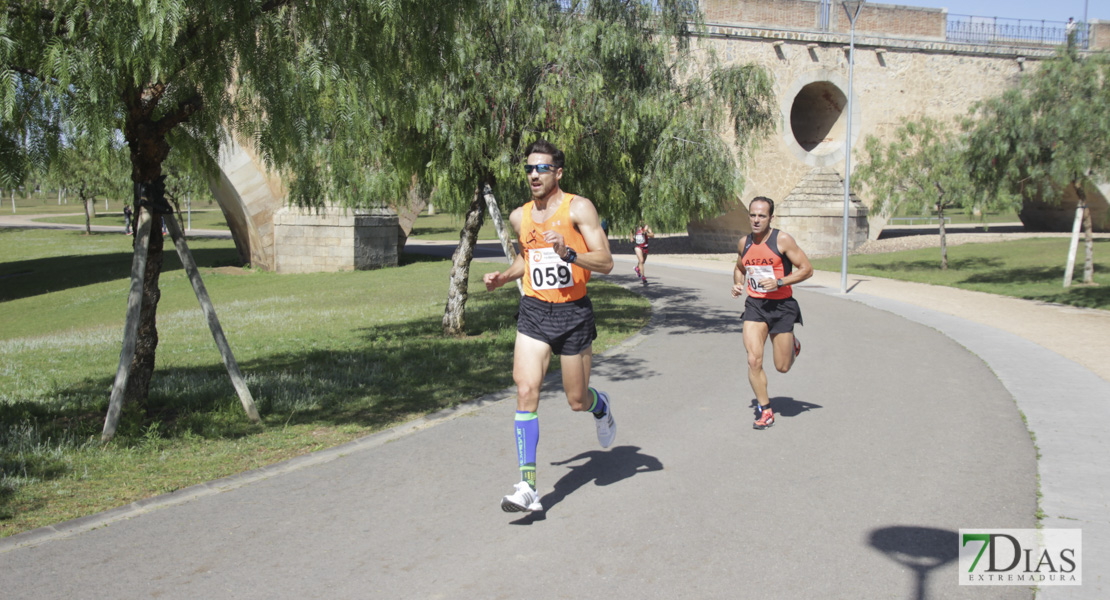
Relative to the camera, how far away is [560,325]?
200 inches

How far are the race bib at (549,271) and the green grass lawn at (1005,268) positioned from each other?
50.1ft

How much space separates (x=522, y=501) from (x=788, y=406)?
381 centimetres

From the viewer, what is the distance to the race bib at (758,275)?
7.04m

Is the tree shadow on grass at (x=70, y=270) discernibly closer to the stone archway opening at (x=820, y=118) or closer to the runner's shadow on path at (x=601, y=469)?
the runner's shadow on path at (x=601, y=469)

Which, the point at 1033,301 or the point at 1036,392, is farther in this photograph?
the point at 1033,301

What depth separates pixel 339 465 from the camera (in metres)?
5.90

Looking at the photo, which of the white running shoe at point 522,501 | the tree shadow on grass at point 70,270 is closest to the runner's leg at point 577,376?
the white running shoe at point 522,501

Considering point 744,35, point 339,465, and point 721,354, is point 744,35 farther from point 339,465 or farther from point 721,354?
point 339,465

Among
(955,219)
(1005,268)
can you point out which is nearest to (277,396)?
(1005,268)

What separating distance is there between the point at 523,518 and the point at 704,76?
9947 mm

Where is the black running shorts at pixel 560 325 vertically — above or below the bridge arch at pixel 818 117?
below

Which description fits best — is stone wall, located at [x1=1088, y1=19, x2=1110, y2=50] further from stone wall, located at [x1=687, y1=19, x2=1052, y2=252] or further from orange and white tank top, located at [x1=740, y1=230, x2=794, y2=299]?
orange and white tank top, located at [x1=740, y1=230, x2=794, y2=299]

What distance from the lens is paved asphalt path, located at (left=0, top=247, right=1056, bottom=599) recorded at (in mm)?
3930

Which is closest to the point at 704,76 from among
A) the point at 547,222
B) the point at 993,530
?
the point at 547,222
